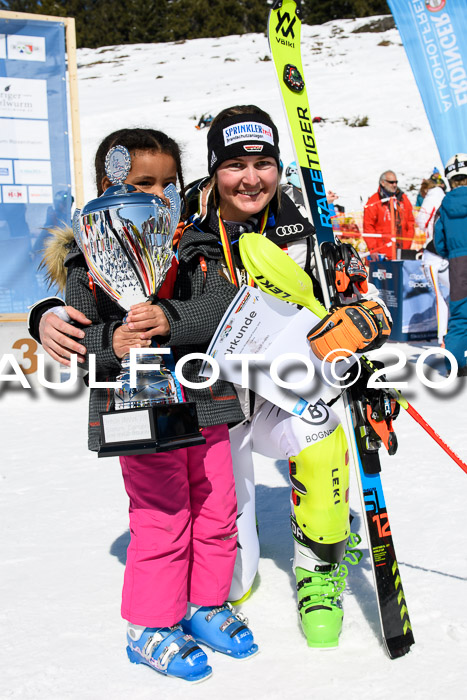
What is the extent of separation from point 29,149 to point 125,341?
463 cm

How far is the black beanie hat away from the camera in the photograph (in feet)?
6.15

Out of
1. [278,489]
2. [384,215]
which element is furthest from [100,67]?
[278,489]

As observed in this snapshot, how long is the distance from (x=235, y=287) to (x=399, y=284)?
5.86 m

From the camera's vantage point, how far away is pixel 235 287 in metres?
1.86

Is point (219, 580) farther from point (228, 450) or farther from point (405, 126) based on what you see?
point (405, 126)

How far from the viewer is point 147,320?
154 centimetres

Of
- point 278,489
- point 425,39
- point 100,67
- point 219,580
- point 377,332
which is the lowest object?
point 278,489

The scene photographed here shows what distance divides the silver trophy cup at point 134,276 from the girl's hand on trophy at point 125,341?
25 millimetres

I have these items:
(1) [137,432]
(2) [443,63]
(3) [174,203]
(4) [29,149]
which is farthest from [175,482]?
(2) [443,63]

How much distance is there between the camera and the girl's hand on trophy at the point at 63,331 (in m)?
1.62

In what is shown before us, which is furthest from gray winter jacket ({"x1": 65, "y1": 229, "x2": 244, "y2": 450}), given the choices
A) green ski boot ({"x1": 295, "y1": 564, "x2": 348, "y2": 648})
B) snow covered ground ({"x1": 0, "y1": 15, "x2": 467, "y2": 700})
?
snow covered ground ({"x1": 0, "y1": 15, "x2": 467, "y2": 700})

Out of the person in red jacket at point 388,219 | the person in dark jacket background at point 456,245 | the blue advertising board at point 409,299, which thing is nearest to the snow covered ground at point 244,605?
the person in dark jacket background at point 456,245

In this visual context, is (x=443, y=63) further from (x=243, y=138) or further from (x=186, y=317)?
(x=186, y=317)

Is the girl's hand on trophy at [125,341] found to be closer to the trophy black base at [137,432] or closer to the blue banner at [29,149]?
the trophy black base at [137,432]
